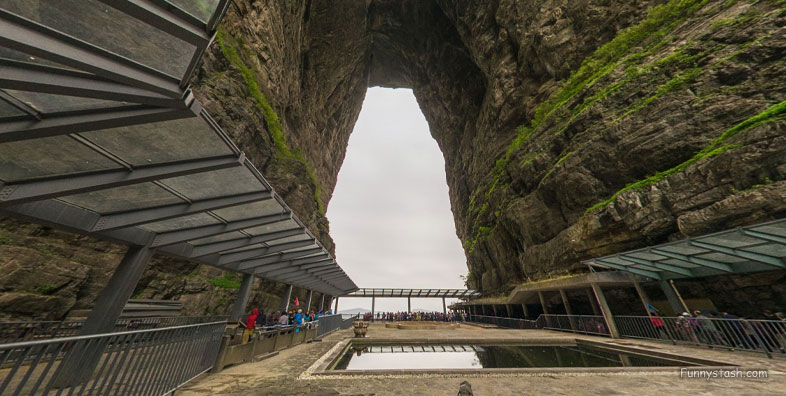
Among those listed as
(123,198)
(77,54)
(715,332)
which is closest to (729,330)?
(715,332)

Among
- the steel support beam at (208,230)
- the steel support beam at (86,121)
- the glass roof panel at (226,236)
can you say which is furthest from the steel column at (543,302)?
the steel support beam at (86,121)

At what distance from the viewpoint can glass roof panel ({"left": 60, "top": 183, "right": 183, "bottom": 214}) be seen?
4762 mm

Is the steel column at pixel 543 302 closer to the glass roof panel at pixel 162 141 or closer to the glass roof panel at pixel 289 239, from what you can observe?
Result: the glass roof panel at pixel 289 239

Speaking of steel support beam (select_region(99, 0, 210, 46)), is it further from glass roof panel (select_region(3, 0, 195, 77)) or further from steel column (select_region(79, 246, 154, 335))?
steel column (select_region(79, 246, 154, 335))

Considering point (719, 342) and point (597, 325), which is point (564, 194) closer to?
point (597, 325)

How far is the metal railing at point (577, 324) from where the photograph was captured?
11819mm

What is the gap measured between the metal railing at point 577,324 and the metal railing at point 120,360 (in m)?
15.4

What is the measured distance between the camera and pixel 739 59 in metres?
10.7

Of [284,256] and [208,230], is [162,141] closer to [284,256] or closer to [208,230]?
[208,230]

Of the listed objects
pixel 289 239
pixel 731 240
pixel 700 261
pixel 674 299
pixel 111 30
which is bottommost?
pixel 674 299

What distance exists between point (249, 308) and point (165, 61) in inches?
666

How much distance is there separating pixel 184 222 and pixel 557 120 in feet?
70.8

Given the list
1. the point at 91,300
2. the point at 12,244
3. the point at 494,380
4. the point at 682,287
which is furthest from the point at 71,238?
the point at 682,287

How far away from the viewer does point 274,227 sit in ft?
28.1
